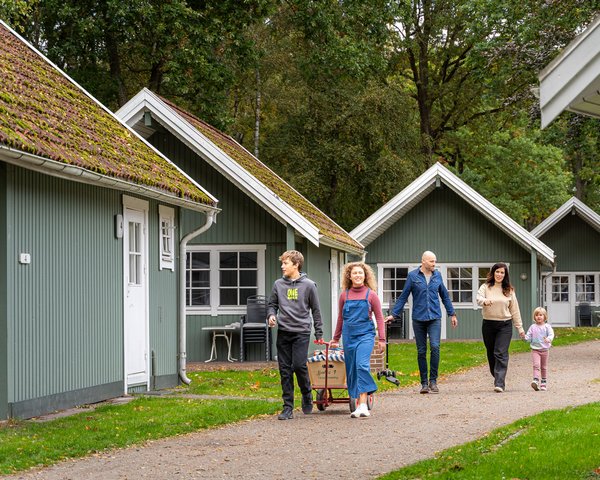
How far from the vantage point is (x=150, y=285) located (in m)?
16.3

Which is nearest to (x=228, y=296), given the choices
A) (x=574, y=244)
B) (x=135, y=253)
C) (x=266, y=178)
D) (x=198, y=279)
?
(x=198, y=279)

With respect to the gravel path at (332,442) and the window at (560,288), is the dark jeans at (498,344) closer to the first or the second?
the gravel path at (332,442)

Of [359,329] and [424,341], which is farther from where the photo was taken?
[424,341]

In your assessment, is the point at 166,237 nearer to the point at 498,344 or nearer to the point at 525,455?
the point at 498,344

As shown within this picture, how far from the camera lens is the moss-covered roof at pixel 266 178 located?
2403 centimetres

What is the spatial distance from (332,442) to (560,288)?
36354 millimetres

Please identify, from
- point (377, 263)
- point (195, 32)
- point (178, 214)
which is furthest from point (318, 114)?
point (178, 214)

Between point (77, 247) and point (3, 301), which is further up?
point (77, 247)

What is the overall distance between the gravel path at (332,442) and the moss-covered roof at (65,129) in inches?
126

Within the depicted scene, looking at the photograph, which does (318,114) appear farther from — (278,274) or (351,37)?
(278,274)

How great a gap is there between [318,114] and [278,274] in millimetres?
15466

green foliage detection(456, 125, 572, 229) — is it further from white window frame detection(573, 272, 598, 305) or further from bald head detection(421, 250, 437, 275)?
bald head detection(421, 250, 437, 275)

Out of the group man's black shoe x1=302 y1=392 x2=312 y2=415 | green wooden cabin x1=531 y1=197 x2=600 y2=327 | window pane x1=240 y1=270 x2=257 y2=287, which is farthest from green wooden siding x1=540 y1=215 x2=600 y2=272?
man's black shoe x1=302 y1=392 x2=312 y2=415

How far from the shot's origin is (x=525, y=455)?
30.5 ft
